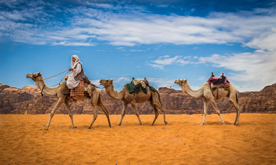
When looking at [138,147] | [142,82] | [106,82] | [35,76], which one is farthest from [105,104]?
[138,147]

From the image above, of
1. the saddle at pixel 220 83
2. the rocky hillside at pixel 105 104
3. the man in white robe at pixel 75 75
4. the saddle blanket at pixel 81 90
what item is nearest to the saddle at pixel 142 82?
the saddle blanket at pixel 81 90

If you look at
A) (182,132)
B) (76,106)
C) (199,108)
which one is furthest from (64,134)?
(199,108)

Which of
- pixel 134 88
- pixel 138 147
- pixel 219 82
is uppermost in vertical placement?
pixel 219 82

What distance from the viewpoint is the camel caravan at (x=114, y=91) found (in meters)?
11.0

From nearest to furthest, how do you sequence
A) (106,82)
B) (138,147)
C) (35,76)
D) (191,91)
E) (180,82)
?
(138,147), (35,76), (106,82), (191,91), (180,82)

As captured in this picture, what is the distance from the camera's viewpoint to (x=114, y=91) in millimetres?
12156

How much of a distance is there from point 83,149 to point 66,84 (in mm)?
4585

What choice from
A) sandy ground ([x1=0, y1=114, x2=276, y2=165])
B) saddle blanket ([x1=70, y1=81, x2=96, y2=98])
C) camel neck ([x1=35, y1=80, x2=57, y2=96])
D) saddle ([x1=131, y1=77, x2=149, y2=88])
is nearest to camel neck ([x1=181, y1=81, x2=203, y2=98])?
saddle ([x1=131, y1=77, x2=149, y2=88])

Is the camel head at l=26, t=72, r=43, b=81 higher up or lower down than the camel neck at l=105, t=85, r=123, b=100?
higher up

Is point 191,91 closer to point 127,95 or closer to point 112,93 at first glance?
point 127,95

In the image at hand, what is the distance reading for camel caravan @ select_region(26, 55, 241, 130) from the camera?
36.2ft

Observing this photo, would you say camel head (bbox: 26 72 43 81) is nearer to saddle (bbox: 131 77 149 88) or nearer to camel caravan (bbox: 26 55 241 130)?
camel caravan (bbox: 26 55 241 130)

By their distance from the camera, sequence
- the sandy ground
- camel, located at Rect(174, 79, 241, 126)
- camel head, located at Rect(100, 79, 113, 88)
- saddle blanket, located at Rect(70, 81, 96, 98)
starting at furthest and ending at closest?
1. camel, located at Rect(174, 79, 241, 126)
2. camel head, located at Rect(100, 79, 113, 88)
3. saddle blanket, located at Rect(70, 81, 96, 98)
4. the sandy ground

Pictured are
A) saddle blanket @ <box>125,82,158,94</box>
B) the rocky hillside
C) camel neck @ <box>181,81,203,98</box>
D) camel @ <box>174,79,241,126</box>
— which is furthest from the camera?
the rocky hillside
